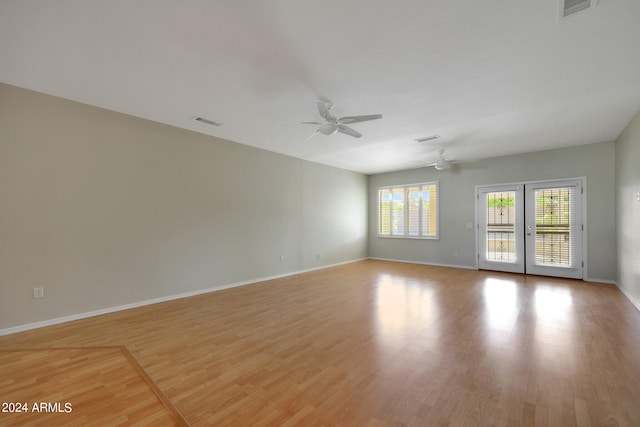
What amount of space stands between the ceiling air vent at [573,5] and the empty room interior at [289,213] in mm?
14

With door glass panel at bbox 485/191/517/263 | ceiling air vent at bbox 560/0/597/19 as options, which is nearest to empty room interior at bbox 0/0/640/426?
ceiling air vent at bbox 560/0/597/19

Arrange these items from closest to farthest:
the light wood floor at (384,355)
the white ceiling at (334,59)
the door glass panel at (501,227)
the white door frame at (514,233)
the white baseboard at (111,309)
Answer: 1. the light wood floor at (384,355)
2. the white ceiling at (334,59)
3. the white baseboard at (111,309)
4. the white door frame at (514,233)
5. the door glass panel at (501,227)

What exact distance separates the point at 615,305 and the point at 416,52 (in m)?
4.82

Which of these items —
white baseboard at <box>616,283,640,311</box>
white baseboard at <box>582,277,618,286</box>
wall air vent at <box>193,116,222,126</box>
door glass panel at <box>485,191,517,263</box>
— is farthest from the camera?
door glass panel at <box>485,191,517,263</box>

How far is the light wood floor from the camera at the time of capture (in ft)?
5.84

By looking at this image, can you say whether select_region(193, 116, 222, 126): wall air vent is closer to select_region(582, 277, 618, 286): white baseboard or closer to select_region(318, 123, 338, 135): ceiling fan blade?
select_region(318, 123, 338, 135): ceiling fan blade

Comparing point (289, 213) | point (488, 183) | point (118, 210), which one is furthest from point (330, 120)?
point (488, 183)

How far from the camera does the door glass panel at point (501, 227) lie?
21.2 feet

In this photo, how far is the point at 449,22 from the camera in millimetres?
2172

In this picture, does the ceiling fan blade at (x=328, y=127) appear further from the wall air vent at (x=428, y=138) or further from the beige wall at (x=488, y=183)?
the beige wall at (x=488, y=183)

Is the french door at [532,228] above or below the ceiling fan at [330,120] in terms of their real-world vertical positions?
below

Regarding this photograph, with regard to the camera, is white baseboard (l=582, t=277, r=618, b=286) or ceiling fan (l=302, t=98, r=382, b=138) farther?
white baseboard (l=582, t=277, r=618, b=286)

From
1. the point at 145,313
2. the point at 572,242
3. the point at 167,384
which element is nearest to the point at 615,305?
the point at 572,242

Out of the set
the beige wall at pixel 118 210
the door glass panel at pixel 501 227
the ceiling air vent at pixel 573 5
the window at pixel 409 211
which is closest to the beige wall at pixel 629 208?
the door glass panel at pixel 501 227
